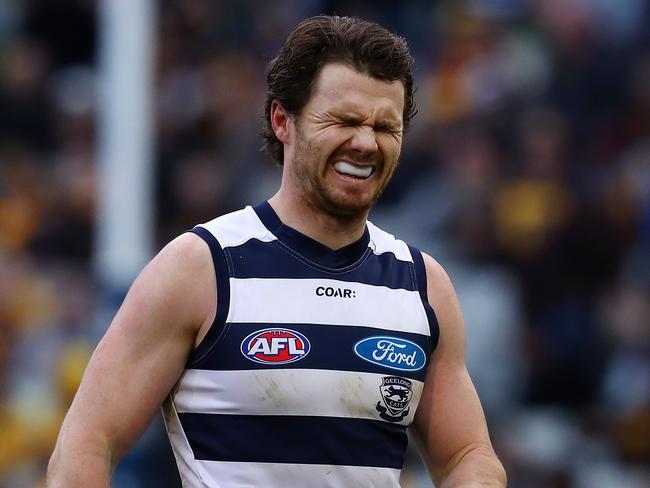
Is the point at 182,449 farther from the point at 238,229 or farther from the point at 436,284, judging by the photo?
the point at 436,284

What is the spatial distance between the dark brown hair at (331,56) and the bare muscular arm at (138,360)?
0.60 metres

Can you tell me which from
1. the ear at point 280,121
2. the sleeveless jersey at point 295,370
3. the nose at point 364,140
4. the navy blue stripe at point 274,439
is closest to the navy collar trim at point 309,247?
the sleeveless jersey at point 295,370

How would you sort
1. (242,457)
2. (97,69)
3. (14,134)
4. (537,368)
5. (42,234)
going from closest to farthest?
1. (242,457)
2. (537,368)
3. (42,234)
4. (14,134)
5. (97,69)

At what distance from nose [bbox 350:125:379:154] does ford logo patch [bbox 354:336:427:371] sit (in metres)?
0.51

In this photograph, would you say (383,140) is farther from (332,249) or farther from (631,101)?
(631,101)

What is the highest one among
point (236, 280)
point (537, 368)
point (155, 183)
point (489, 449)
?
point (236, 280)

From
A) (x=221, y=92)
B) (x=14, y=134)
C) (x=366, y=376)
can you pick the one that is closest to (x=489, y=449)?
(x=366, y=376)

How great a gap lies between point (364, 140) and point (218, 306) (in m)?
0.59

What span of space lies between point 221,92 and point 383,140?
7.82 meters

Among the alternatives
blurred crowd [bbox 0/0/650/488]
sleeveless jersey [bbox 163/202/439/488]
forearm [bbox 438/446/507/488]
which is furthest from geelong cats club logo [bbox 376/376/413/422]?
blurred crowd [bbox 0/0/650/488]

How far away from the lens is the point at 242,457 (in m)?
3.97

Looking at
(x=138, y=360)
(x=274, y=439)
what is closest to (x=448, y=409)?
(x=274, y=439)

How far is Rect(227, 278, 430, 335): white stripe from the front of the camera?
4012 millimetres

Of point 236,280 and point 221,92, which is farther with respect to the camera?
point 221,92
